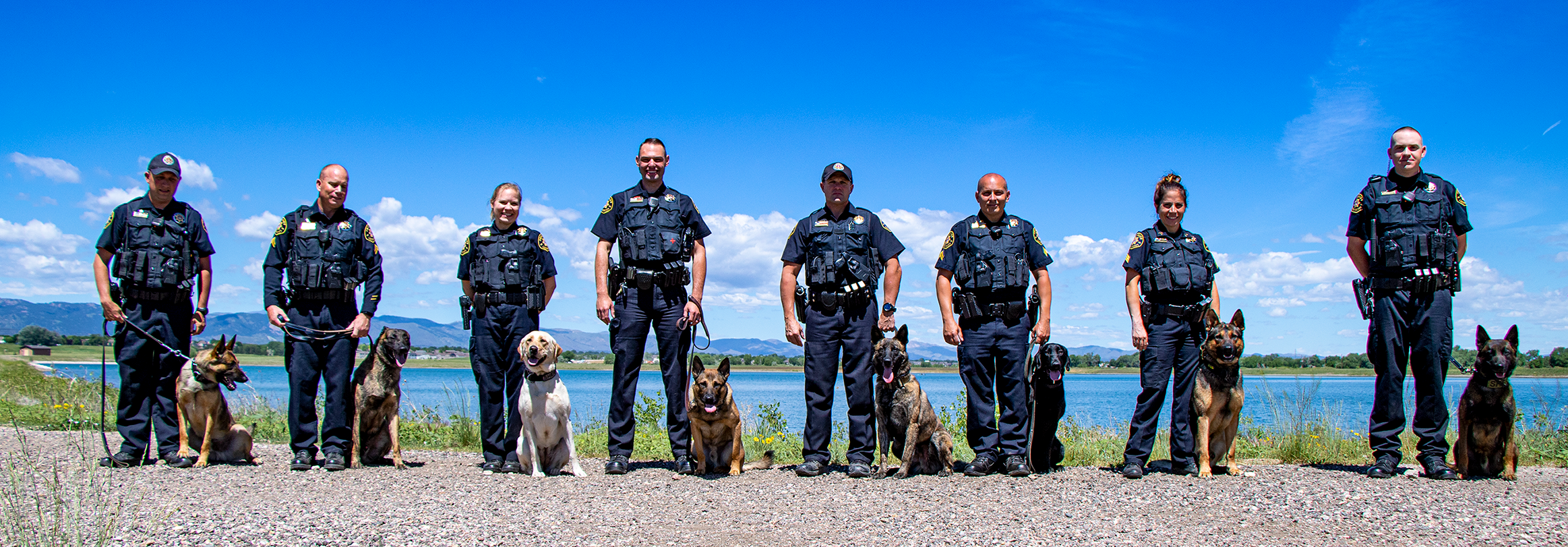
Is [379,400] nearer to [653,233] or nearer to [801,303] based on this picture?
[653,233]

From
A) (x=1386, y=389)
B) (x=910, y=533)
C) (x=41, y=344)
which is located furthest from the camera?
(x=41, y=344)

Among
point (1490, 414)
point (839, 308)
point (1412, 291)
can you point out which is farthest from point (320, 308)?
point (1490, 414)

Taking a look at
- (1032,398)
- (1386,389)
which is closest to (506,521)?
(1032,398)

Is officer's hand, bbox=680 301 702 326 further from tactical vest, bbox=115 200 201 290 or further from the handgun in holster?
tactical vest, bbox=115 200 201 290

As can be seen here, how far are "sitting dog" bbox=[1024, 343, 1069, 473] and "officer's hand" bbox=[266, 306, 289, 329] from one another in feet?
18.7

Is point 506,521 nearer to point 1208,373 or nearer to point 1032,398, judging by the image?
point 1032,398

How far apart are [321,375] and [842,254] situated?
417 centimetres

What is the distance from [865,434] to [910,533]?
6.32ft

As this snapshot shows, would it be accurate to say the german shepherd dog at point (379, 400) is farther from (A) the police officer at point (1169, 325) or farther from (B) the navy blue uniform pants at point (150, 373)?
(A) the police officer at point (1169, 325)

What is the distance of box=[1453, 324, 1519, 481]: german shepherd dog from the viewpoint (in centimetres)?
541

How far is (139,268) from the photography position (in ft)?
19.2

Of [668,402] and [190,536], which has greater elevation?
[668,402]

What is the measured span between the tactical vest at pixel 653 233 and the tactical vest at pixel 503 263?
0.74 meters

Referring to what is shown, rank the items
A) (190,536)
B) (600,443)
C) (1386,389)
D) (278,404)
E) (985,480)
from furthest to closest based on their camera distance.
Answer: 1. (278,404)
2. (600,443)
3. (1386,389)
4. (985,480)
5. (190,536)
